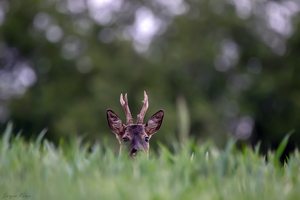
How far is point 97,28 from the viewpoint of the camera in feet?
140

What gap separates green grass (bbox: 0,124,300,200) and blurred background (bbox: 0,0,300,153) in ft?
98.4

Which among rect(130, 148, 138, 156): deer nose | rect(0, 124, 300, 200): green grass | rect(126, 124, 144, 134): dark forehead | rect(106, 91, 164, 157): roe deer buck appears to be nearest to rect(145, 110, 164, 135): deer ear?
rect(106, 91, 164, 157): roe deer buck

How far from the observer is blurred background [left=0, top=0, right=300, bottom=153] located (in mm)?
38906

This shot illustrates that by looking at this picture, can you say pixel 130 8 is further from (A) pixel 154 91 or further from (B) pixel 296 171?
(B) pixel 296 171

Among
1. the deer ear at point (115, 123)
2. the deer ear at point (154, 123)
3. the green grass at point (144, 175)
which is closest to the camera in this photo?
the green grass at point (144, 175)

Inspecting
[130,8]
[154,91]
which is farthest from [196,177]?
[130,8]

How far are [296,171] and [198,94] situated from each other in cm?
3440

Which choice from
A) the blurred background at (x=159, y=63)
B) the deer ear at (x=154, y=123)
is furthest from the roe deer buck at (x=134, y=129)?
the blurred background at (x=159, y=63)

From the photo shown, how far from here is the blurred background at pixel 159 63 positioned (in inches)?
1532

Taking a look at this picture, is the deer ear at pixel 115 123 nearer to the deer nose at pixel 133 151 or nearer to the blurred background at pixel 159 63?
the deer nose at pixel 133 151

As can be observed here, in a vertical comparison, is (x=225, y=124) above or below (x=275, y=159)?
above

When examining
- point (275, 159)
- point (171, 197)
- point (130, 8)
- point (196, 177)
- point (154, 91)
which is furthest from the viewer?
point (130, 8)

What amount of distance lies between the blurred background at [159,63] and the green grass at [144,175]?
98.4ft

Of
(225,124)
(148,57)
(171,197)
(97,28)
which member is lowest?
(171,197)
